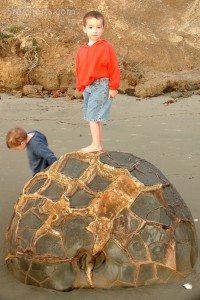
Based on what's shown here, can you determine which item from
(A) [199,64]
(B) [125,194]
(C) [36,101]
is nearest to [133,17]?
(A) [199,64]

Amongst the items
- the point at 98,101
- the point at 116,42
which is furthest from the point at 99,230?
the point at 116,42

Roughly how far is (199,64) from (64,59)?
2.93 metres

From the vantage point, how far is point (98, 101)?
480 cm

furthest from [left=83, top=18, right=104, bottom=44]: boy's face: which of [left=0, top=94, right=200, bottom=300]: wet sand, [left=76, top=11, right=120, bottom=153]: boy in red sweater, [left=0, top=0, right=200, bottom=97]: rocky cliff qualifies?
[left=0, top=0, right=200, bottom=97]: rocky cliff

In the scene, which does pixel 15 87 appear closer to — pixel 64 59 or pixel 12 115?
pixel 64 59

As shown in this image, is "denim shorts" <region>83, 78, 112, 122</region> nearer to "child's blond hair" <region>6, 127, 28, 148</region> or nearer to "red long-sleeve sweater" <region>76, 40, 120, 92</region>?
"red long-sleeve sweater" <region>76, 40, 120, 92</region>

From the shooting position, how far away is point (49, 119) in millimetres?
7930

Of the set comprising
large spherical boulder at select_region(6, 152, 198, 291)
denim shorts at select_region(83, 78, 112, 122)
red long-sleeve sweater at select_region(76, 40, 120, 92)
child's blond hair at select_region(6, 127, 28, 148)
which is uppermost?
red long-sleeve sweater at select_region(76, 40, 120, 92)

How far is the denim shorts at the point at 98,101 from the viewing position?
4.78m

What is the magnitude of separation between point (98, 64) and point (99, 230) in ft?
6.48

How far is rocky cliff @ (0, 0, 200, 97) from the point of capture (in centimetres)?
984

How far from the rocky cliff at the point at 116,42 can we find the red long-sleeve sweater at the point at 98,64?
430 cm

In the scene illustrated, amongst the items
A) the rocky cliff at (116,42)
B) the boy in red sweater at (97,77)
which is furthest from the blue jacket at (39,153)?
the rocky cliff at (116,42)

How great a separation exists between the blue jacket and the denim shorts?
0.60 meters
